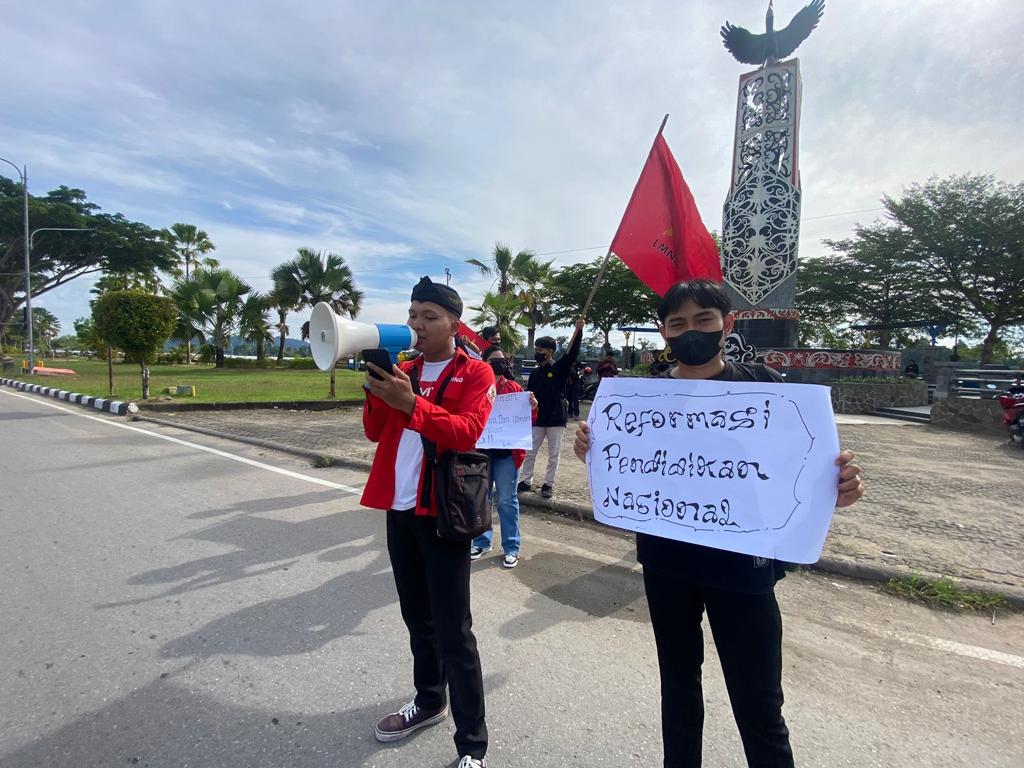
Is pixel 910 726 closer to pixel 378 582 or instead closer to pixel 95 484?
pixel 378 582

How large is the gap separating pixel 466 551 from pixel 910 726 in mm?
2041

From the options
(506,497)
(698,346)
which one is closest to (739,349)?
(506,497)

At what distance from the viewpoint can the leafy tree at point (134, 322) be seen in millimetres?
12789

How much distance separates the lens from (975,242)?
974 inches

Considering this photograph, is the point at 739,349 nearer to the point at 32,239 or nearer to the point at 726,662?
the point at 726,662

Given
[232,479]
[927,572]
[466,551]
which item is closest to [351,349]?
[466,551]

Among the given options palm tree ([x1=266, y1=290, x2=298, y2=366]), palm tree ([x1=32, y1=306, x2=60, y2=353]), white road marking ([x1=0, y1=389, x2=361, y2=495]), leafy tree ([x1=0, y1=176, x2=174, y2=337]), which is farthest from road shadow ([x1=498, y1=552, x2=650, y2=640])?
palm tree ([x1=32, y1=306, x2=60, y2=353])

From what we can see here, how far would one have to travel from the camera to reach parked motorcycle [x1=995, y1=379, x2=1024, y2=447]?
31.7 ft

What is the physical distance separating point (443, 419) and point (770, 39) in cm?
1638

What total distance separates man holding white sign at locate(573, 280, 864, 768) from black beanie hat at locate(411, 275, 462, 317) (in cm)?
70

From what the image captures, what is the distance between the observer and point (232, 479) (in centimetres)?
636

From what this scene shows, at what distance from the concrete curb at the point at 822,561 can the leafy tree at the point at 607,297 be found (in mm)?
24028

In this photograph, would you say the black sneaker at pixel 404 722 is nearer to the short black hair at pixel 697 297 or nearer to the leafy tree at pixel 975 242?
the short black hair at pixel 697 297

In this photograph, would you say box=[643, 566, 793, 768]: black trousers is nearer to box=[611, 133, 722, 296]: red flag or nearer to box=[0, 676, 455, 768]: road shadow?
box=[0, 676, 455, 768]: road shadow
